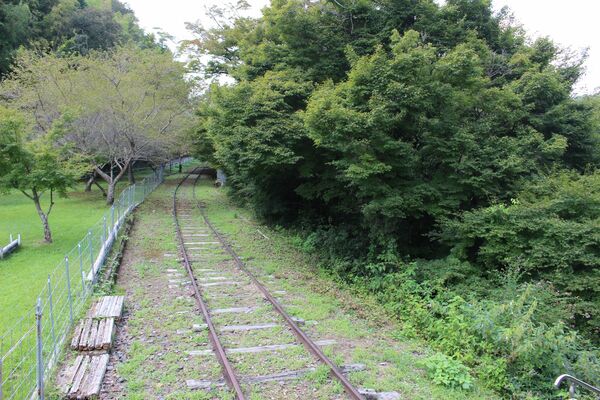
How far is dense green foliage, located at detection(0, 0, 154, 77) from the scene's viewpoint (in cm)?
3688

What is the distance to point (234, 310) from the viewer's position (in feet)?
29.2

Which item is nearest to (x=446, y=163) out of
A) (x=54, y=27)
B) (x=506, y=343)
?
(x=506, y=343)

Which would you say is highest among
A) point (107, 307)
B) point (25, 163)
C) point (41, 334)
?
point (25, 163)

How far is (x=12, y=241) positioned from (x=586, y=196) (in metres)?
18.4

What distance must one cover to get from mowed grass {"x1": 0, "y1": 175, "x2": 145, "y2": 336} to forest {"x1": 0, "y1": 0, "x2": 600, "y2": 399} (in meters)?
1.41

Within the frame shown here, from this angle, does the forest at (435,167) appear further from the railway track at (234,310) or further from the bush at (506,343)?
the railway track at (234,310)

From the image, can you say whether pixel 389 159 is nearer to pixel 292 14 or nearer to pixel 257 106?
pixel 257 106

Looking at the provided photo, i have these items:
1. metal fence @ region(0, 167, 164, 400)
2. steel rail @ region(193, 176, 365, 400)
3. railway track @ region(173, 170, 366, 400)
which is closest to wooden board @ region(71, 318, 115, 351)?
metal fence @ region(0, 167, 164, 400)

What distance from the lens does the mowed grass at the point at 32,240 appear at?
9.98 metres

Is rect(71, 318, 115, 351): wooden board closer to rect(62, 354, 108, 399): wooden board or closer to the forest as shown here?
rect(62, 354, 108, 399): wooden board

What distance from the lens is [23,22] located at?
126 feet

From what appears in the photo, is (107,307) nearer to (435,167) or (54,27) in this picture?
(435,167)

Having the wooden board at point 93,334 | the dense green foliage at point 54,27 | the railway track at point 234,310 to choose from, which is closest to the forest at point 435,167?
the railway track at point 234,310

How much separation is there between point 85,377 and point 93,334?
1393 mm
